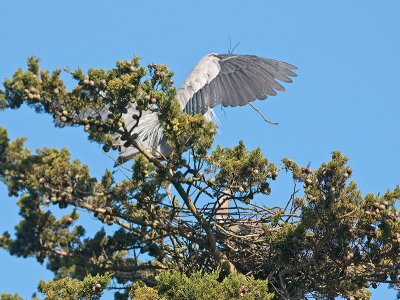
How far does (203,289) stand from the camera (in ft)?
37.4

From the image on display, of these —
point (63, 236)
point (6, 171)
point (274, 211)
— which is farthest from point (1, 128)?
point (274, 211)

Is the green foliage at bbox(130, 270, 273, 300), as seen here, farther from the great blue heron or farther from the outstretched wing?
the outstretched wing

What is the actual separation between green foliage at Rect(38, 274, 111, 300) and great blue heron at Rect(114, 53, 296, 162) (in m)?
3.52

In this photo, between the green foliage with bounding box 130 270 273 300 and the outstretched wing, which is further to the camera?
the outstretched wing

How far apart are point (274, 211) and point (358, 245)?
147 cm

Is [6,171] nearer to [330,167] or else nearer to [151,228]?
[151,228]

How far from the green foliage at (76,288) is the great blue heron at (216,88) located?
352cm

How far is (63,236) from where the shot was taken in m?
14.7

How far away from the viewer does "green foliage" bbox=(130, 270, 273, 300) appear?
11430 millimetres

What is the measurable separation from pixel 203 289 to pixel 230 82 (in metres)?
5.30

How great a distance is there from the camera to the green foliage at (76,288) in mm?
12039

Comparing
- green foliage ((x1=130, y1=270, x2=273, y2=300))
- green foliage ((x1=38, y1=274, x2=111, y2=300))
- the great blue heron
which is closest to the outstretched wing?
the great blue heron

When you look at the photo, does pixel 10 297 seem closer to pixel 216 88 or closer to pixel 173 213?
pixel 173 213

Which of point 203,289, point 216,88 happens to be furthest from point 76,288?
point 216,88
